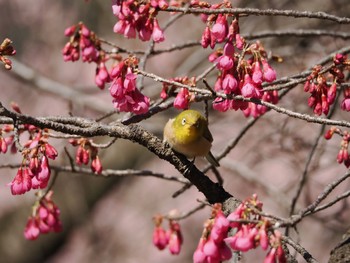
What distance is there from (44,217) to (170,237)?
2.77ft

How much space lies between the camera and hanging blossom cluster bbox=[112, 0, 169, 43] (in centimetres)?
310

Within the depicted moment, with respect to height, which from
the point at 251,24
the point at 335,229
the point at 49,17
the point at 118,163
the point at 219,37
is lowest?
the point at 219,37

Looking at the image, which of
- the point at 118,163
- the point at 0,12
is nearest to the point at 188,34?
the point at 118,163

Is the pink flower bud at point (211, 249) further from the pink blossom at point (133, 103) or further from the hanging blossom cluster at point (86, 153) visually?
the hanging blossom cluster at point (86, 153)

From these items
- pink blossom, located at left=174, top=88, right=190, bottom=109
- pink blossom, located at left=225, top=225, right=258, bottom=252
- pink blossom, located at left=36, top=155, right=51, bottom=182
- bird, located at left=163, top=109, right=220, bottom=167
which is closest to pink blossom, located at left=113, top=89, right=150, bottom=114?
pink blossom, located at left=174, top=88, right=190, bottom=109

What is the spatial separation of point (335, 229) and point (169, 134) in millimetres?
2467

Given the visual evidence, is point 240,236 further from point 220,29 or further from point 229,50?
point 220,29

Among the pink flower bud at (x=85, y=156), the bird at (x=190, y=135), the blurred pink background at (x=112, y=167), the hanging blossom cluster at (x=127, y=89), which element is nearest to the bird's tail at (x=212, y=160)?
the bird at (x=190, y=135)

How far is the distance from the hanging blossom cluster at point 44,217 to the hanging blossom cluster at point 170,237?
655 mm

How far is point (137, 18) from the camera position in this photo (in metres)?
3.18

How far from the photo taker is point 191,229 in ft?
26.9

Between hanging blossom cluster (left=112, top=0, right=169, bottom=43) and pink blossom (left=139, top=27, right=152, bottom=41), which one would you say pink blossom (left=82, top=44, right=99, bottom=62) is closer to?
hanging blossom cluster (left=112, top=0, right=169, bottom=43)

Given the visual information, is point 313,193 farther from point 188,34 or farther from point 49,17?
point 49,17

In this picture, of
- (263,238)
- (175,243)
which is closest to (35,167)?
(263,238)
